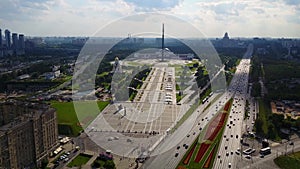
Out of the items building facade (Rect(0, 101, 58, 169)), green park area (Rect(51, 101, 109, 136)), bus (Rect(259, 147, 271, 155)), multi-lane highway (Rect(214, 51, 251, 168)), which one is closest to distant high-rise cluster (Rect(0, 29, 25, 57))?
green park area (Rect(51, 101, 109, 136))

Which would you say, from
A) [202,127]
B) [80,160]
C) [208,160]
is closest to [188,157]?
[208,160]

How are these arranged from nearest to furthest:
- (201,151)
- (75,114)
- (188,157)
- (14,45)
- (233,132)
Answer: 1. (188,157)
2. (201,151)
3. (233,132)
4. (75,114)
5. (14,45)

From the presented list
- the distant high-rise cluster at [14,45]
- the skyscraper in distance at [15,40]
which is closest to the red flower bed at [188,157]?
the distant high-rise cluster at [14,45]

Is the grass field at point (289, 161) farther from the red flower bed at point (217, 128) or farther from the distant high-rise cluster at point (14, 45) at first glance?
the distant high-rise cluster at point (14, 45)

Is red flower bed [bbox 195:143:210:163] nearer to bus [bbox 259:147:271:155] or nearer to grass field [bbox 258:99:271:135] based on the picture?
bus [bbox 259:147:271:155]

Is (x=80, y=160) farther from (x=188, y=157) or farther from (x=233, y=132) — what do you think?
(x=233, y=132)

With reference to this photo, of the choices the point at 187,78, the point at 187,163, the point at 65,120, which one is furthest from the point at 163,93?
the point at 187,163
